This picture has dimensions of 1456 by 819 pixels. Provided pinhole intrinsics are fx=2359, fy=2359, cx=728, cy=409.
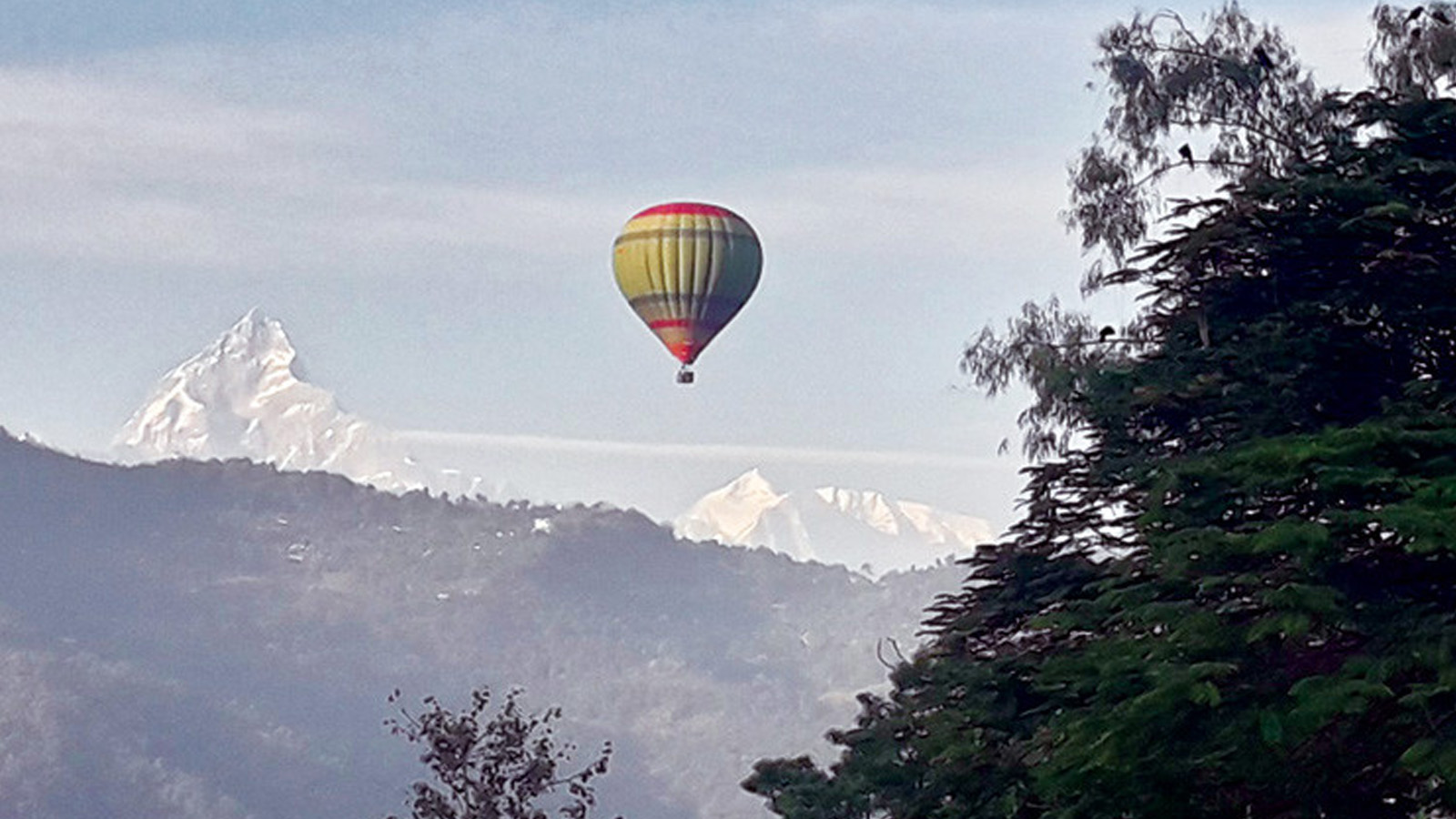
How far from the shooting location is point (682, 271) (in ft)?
274

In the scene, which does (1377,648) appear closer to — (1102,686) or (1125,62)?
(1102,686)

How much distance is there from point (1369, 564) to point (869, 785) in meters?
15.6

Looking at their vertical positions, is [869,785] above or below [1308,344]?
below

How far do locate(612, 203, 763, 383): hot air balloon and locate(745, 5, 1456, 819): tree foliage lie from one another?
52.9 meters

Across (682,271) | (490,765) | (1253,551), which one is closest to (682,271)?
(682,271)

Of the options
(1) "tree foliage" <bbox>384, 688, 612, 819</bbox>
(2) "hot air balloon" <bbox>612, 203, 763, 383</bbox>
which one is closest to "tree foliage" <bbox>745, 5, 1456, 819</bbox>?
(1) "tree foliage" <bbox>384, 688, 612, 819</bbox>

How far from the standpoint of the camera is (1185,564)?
19188mm

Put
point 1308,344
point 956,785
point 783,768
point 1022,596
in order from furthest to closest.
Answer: point 783,768 < point 1022,596 < point 956,785 < point 1308,344

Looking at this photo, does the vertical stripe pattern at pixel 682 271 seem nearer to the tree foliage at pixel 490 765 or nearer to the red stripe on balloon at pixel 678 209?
the red stripe on balloon at pixel 678 209

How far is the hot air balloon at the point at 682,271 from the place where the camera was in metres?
82.8

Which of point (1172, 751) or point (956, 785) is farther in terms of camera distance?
point (956, 785)

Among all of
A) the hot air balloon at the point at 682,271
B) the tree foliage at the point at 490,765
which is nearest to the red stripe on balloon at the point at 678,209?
the hot air balloon at the point at 682,271

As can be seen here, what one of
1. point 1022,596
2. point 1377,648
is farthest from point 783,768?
point 1377,648

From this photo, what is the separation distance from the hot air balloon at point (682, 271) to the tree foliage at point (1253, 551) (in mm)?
52898
